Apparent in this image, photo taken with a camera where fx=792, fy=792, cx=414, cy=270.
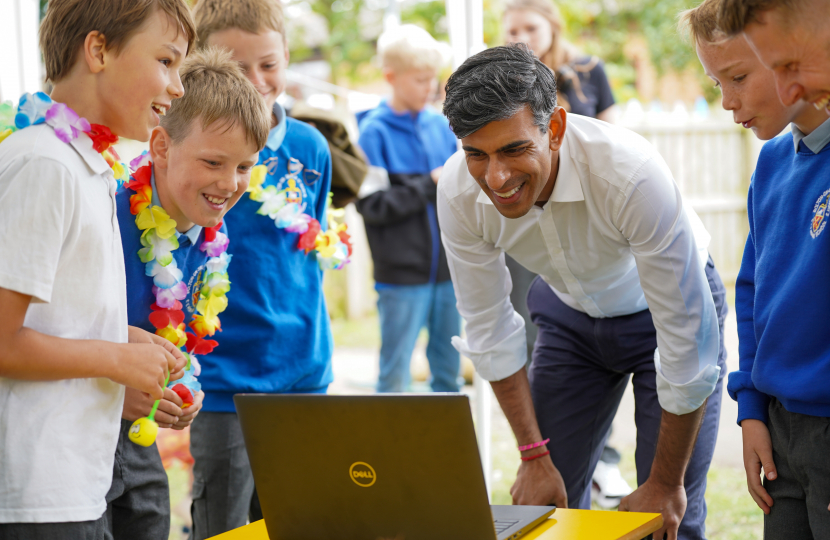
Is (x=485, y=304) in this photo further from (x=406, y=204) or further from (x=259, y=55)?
(x=406, y=204)

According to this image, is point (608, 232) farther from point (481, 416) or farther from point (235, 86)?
point (481, 416)

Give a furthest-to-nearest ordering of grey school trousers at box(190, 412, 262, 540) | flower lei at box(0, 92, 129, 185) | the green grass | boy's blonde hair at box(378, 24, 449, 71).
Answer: the green grass < boy's blonde hair at box(378, 24, 449, 71) < grey school trousers at box(190, 412, 262, 540) < flower lei at box(0, 92, 129, 185)

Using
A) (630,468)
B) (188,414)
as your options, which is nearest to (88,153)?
(188,414)

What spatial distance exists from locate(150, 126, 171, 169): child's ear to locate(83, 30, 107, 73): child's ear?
418 mm

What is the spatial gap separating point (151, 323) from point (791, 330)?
4.66 feet

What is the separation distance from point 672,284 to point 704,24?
0.59m

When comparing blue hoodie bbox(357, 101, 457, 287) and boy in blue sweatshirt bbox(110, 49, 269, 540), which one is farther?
blue hoodie bbox(357, 101, 457, 287)

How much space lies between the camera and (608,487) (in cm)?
358

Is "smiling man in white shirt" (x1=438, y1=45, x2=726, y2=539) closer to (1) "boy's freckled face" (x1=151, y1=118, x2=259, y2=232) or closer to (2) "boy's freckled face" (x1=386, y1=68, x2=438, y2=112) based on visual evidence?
(1) "boy's freckled face" (x1=151, y1=118, x2=259, y2=232)

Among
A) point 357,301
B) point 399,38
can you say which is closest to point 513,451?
point 399,38

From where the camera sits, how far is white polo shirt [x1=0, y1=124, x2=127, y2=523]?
4.35ft

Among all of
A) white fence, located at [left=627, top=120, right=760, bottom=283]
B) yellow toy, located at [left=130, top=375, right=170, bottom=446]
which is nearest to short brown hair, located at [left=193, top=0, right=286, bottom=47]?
yellow toy, located at [left=130, top=375, right=170, bottom=446]

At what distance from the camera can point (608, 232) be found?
1.99 m

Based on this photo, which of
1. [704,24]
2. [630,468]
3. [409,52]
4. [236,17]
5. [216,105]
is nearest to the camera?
[704,24]
